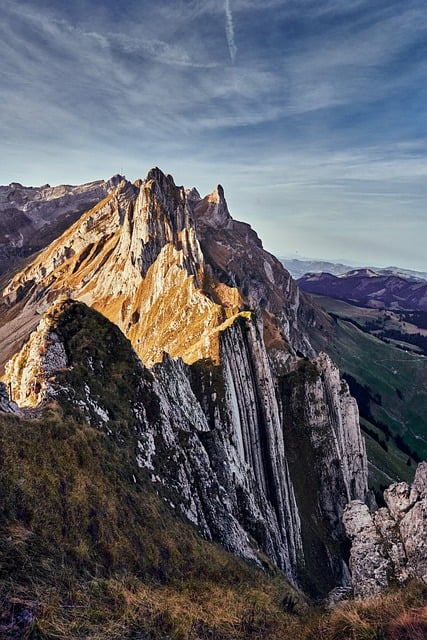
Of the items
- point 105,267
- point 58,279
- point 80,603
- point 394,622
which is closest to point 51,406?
point 80,603

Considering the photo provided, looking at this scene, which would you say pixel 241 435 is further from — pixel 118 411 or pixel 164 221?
pixel 164 221

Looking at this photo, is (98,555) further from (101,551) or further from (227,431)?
(227,431)

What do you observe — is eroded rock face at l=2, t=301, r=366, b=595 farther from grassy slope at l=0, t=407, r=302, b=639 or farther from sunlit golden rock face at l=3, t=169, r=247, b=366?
sunlit golden rock face at l=3, t=169, r=247, b=366

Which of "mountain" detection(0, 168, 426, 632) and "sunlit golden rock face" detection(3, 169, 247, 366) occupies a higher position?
"sunlit golden rock face" detection(3, 169, 247, 366)

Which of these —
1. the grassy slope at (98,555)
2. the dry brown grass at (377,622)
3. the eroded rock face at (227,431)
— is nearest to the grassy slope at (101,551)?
the grassy slope at (98,555)

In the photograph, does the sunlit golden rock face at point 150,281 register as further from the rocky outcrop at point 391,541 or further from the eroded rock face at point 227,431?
the rocky outcrop at point 391,541

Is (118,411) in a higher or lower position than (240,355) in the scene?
lower

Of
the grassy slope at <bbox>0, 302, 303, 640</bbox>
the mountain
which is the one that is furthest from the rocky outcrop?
the grassy slope at <bbox>0, 302, 303, 640</bbox>
